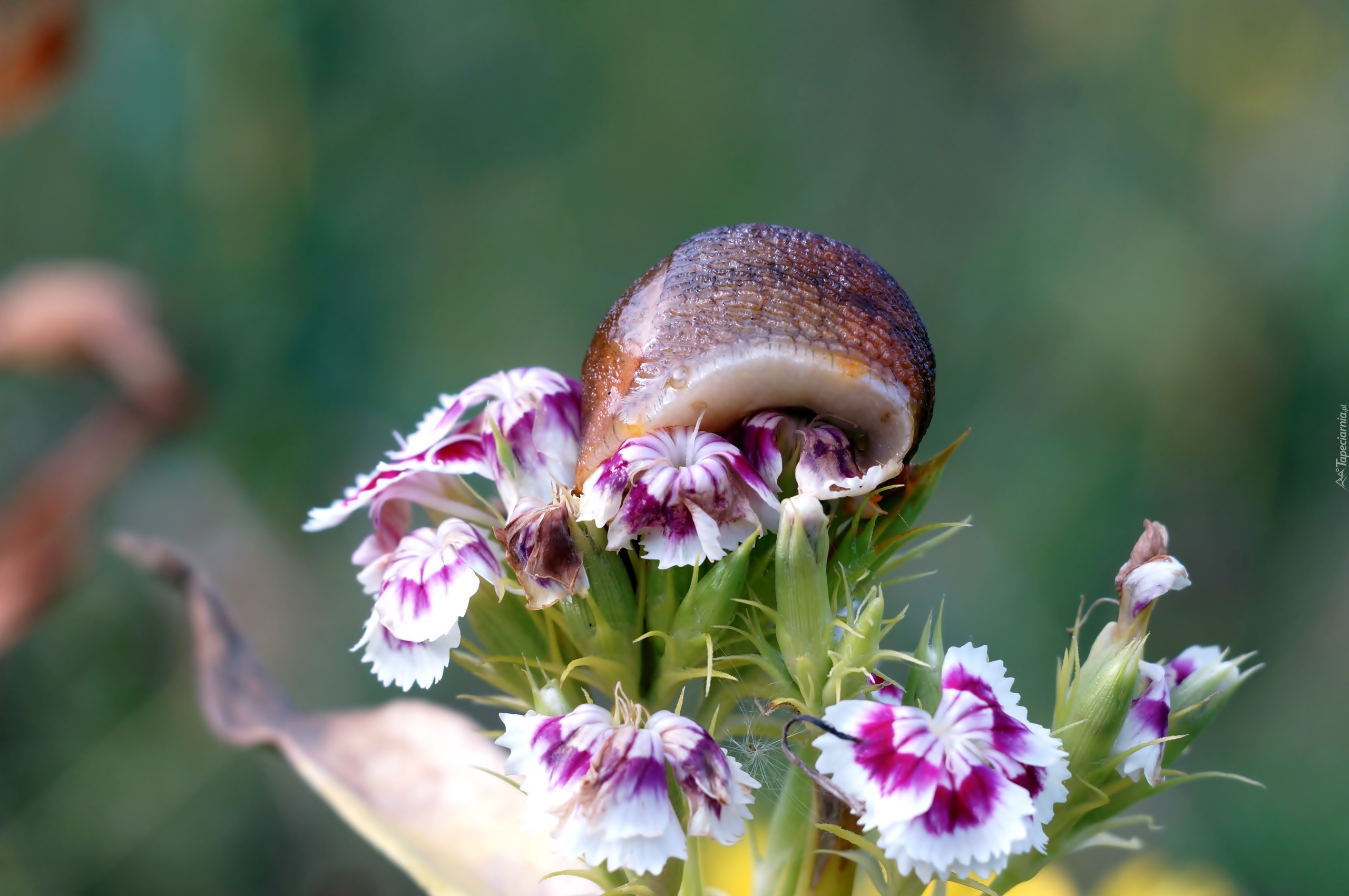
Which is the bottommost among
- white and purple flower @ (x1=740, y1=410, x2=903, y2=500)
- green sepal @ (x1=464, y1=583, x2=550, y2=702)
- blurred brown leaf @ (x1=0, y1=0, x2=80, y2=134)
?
green sepal @ (x1=464, y1=583, x2=550, y2=702)

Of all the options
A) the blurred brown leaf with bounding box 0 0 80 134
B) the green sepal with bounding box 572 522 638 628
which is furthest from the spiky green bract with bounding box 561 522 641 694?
the blurred brown leaf with bounding box 0 0 80 134

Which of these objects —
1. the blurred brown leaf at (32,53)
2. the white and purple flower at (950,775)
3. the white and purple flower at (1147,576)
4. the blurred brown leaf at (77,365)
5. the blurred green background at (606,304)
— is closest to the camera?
the white and purple flower at (950,775)

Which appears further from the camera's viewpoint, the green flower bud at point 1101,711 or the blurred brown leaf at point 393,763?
the blurred brown leaf at point 393,763

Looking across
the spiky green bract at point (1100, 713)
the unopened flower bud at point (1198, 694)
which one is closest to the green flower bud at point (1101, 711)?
the spiky green bract at point (1100, 713)

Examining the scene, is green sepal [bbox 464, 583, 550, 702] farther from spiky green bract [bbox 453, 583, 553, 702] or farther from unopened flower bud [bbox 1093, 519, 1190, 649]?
unopened flower bud [bbox 1093, 519, 1190, 649]

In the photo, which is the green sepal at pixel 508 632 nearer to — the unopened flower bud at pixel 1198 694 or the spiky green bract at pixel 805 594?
the spiky green bract at pixel 805 594

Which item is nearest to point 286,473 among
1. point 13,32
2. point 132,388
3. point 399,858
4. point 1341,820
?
point 132,388

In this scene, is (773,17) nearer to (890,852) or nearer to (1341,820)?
(1341,820)
